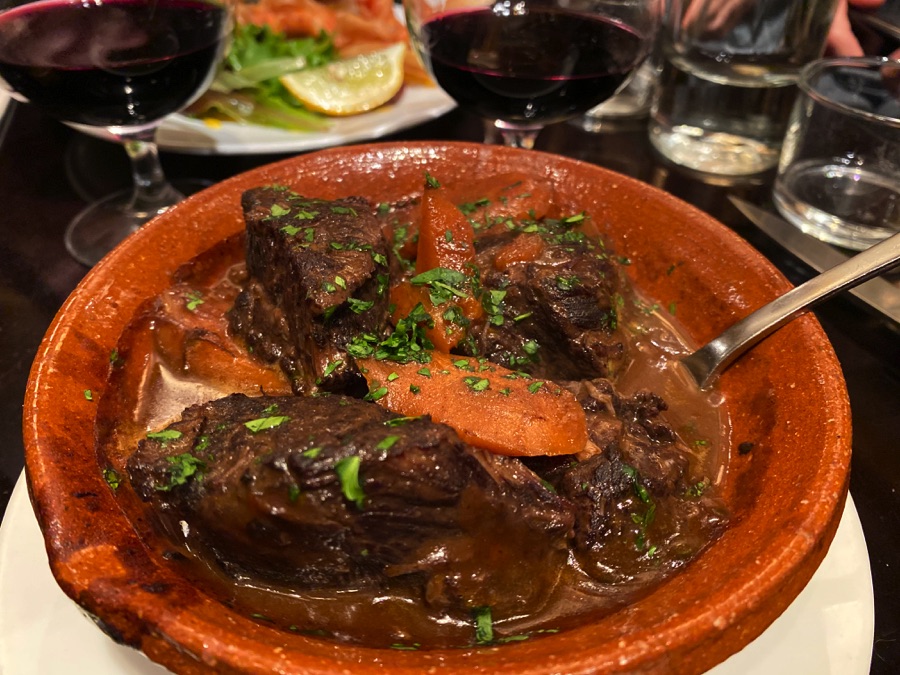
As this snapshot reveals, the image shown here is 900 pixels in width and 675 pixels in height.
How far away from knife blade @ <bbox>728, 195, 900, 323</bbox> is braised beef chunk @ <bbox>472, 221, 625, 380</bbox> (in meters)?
1.02

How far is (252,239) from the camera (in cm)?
178

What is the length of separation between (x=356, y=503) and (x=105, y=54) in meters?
1.91

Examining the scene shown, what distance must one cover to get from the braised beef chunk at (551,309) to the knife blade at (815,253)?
1.02 m

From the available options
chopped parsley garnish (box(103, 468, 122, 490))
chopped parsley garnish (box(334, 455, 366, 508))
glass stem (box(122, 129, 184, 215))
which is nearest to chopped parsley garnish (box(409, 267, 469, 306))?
chopped parsley garnish (box(334, 455, 366, 508))

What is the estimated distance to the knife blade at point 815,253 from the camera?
2.29 metres

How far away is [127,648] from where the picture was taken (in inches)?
50.1

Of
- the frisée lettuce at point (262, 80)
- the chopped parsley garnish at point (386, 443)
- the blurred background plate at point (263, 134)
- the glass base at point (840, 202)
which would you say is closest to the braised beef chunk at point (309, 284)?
the chopped parsley garnish at point (386, 443)

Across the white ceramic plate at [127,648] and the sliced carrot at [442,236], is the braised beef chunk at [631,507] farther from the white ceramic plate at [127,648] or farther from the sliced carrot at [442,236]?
the sliced carrot at [442,236]

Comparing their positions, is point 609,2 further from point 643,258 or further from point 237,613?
point 237,613

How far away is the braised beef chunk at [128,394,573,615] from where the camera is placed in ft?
3.64

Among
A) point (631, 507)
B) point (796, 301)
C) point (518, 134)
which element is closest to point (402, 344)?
point (631, 507)

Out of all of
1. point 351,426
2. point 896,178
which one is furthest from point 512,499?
point 896,178

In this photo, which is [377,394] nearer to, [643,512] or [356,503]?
[356,503]

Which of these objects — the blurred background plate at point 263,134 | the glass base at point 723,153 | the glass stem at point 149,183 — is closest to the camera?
the glass stem at point 149,183
